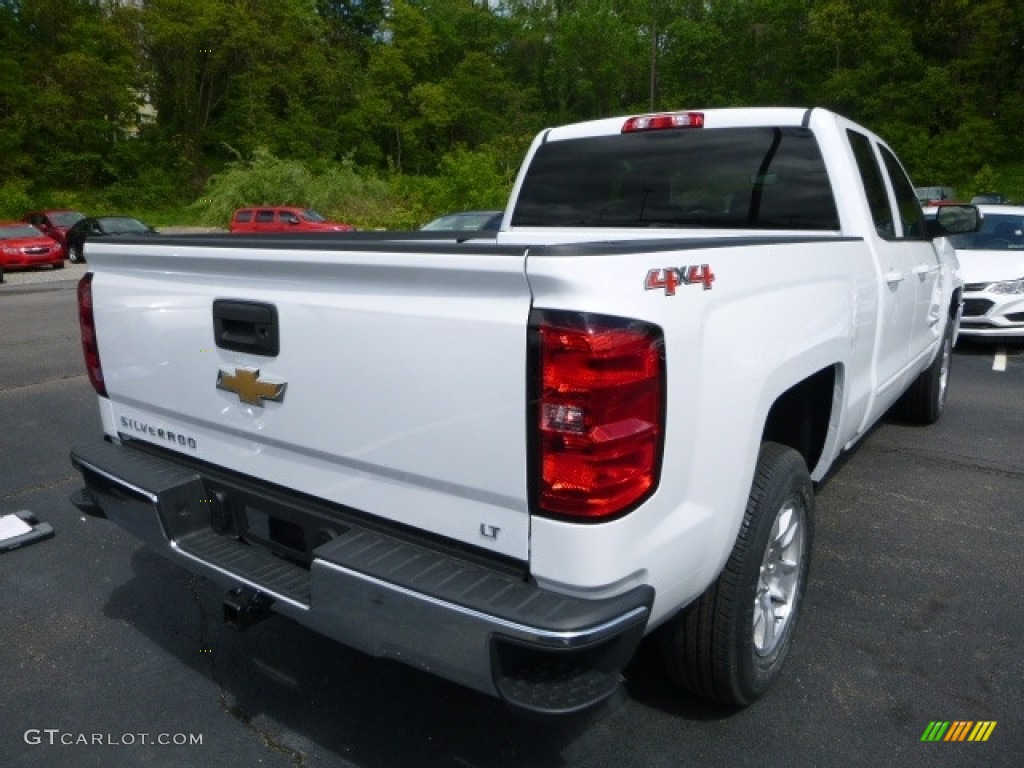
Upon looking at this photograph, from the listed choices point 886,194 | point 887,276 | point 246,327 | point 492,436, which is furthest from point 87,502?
point 886,194

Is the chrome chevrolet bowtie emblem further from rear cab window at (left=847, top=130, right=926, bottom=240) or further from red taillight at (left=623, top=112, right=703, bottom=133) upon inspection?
rear cab window at (left=847, top=130, right=926, bottom=240)

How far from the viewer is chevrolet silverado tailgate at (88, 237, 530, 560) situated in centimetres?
197

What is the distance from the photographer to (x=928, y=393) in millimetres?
5938

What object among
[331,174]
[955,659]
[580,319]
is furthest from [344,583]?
[331,174]

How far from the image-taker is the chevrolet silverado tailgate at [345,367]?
1.97m

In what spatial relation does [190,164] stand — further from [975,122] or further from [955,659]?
[955,659]

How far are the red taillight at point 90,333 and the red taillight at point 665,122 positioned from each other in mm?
2603

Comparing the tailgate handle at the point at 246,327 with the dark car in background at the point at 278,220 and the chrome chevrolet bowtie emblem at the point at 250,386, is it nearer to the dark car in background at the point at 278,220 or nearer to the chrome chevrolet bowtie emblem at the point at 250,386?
the chrome chevrolet bowtie emblem at the point at 250,386

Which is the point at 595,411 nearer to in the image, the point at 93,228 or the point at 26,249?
the point at 26,249

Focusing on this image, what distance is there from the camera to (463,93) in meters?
65.0

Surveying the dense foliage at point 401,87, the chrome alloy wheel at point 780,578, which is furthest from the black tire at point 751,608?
the dense foliage at point 401,87

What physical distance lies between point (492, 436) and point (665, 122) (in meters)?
2.66

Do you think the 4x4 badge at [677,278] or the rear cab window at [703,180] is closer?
the 4x4 badge at [677,278]

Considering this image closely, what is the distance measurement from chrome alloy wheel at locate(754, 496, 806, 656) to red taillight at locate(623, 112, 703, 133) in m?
2.08
